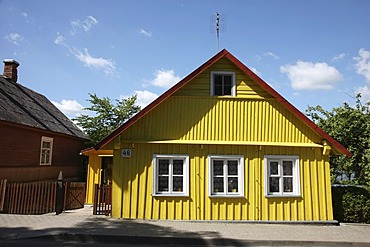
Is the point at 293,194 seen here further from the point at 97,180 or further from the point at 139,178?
the point at 97,180

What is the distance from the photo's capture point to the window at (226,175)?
10273 mm

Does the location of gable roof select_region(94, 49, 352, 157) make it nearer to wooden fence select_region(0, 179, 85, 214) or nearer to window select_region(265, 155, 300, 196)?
window select_region(265, 155, 300, 196)

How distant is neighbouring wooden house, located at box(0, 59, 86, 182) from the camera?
42.9 ft

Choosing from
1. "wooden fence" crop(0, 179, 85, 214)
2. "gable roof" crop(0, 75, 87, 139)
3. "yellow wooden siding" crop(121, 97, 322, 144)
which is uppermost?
"gable roof" crop(0, 75, 87, 139)

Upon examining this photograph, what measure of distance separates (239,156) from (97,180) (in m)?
7.71

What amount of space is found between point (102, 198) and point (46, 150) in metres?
7.74

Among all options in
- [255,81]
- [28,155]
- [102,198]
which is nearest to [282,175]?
[255,81]

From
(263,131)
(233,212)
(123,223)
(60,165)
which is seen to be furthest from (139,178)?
(60,165)

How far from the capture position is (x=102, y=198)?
422 inches

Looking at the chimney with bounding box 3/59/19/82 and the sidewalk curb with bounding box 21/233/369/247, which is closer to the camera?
the sidewalk curb with bounding box 21/233/369/247

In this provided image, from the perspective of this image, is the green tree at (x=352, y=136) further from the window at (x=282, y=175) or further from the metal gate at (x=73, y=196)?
the metal gate at (x=73, y=196)

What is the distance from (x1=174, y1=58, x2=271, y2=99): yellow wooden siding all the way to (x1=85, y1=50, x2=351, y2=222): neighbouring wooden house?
4cm

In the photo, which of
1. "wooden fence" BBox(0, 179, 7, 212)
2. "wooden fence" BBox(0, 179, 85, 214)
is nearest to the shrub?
"wooden fence" BBox(0, 179, 85, 214)

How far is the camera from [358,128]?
16.0 metres
